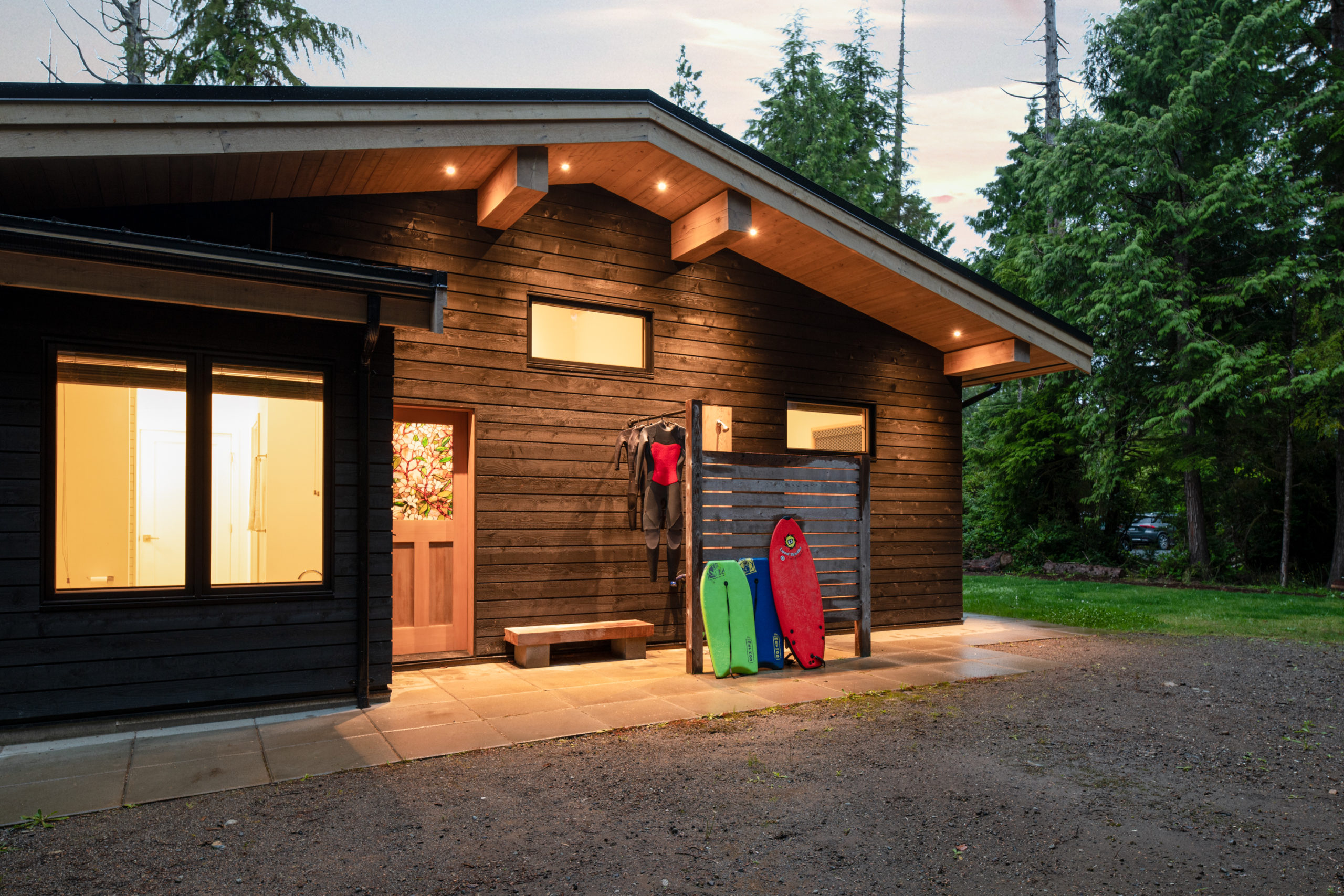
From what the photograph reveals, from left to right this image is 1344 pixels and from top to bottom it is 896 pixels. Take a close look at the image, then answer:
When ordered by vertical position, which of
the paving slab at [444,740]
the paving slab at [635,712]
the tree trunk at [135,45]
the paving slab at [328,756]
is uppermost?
the tree trunk at [135,45]

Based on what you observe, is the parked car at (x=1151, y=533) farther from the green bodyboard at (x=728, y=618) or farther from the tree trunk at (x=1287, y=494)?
the green bodyboard at (x=728, y=618)

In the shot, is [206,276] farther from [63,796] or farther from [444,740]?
[444,740]

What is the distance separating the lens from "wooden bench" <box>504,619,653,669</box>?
576 cm

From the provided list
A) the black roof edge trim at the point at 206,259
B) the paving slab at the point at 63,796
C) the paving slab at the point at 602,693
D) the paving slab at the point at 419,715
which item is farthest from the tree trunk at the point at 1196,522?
the paving slab at the point at 63,796

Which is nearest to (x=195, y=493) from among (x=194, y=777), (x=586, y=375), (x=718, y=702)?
(x=194, y=777)

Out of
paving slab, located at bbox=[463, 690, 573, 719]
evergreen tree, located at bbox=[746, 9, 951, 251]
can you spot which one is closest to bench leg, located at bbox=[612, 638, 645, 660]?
paving slab, located at bbox=[463, 690, 573, 719]

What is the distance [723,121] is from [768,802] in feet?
69.4

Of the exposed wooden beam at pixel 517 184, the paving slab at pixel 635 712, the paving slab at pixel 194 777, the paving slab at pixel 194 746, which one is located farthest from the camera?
the exposed wooden beam at pixel 517 184

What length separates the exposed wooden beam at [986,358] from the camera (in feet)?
25.3

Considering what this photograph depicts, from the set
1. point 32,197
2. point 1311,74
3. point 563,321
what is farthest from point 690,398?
point 1311,74

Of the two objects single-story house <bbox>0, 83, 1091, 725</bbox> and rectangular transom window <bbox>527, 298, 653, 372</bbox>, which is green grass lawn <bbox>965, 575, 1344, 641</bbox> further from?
rectangular transom window <bbox>527, 298, 653, 372</bbox>

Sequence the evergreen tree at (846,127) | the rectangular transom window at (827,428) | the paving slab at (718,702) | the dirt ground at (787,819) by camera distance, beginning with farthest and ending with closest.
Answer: the evergreen tree at (846,127) < the rectangular transom window at (827,428) < the paving slab at (718,702) < the dirt ground at (787,819)

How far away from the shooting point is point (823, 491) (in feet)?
20.8

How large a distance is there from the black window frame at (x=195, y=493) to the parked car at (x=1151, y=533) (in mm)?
17333
